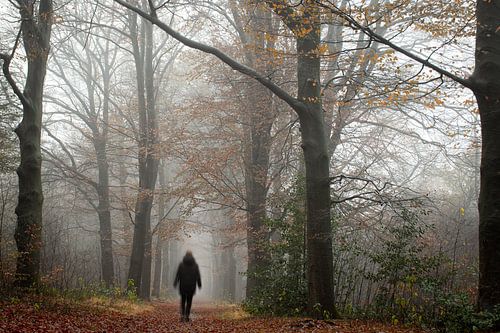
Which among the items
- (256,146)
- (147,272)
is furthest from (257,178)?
(147,272)

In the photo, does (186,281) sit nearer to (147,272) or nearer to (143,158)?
(143,158)

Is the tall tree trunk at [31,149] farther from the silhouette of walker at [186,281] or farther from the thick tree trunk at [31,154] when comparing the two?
the silhouette of walker at [186,281]

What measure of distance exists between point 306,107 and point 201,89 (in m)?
15.0

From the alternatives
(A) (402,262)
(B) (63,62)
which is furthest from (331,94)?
(B) (63,62)

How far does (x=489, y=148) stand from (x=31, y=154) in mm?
9186

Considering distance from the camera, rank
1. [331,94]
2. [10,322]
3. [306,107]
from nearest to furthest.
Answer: [10,322]
[306,107]
[331,94]

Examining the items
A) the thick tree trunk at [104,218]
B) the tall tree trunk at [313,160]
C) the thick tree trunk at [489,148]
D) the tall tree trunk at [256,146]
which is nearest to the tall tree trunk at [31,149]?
the tall tree trunk at [313,160]

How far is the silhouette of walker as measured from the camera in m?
10.7

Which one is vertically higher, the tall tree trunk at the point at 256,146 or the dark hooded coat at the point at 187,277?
the tall tree trunk at the point at 256,146

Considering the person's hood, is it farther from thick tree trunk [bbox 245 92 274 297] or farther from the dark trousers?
thick tree trunk [bbox 245 92 274 297]

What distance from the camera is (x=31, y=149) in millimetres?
9695

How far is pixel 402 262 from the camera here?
823 centimetres

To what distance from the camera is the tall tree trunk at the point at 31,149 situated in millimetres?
8961

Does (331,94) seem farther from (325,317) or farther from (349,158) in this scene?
(325,317)
